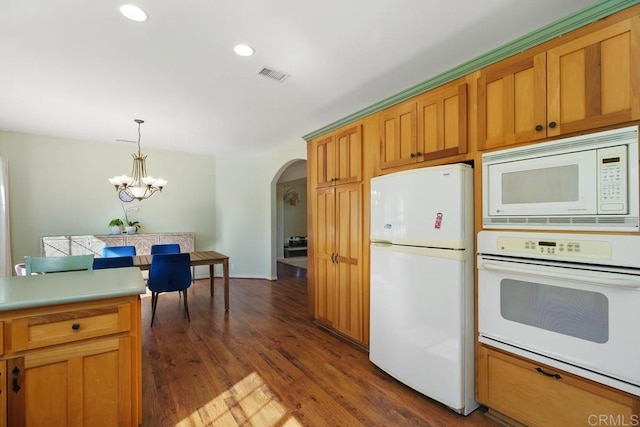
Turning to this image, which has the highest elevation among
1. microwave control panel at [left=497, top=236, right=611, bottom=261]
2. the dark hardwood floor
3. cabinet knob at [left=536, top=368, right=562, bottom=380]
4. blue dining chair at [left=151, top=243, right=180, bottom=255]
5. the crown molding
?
the crown molding

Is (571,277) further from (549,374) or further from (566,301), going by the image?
(549,374)

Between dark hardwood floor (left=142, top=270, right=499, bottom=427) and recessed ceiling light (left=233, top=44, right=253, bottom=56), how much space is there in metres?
2.56

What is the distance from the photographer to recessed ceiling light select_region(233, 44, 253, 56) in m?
2.14

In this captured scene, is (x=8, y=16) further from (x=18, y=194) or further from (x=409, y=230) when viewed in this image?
(x=18, y=194)

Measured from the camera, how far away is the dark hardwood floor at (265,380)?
6.32 ft

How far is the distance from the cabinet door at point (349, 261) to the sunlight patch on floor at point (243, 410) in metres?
1.08

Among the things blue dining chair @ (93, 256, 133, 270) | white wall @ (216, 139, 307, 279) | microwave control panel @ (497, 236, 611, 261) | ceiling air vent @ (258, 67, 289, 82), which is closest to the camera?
microwave control panel @ (497, 236, 611, 261)

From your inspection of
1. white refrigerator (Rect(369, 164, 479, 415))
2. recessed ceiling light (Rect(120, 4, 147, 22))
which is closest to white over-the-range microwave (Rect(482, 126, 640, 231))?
white refrigerator (Rect(369, 164, 479, 415))

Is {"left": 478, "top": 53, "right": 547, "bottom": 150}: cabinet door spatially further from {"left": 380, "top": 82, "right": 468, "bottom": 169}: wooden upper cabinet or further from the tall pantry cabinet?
the tall pantry cabinet

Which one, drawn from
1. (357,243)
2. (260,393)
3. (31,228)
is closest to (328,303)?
(357,243)

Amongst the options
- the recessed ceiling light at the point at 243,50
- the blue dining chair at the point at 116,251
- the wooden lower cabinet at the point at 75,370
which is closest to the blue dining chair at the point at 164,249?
the blue dining chair at the point at 116,251

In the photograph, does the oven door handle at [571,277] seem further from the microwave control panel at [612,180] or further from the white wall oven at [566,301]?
the microwave control panel at [612,180]

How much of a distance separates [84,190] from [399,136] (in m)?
5.31

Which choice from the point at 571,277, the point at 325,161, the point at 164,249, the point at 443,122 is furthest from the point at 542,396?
the point at 164,249
